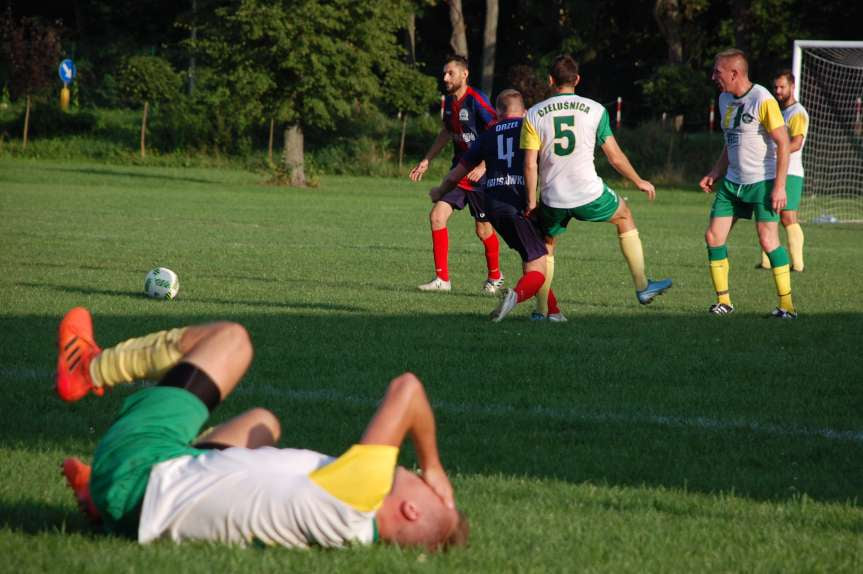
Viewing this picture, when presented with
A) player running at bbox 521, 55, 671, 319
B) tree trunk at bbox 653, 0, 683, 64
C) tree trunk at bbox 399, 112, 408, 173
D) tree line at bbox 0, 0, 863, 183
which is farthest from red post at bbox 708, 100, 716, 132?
player running at bbox 521, 55, 671, 319

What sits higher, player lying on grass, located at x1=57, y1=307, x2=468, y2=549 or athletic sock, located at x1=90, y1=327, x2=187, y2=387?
athletic sock, located at x1=90, y1=327, x2=187, y2=387

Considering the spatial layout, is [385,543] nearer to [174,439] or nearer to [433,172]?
[174,439]

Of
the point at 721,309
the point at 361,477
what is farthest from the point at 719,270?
the point at 361,477

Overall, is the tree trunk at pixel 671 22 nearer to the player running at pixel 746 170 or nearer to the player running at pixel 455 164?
the player running at pixel 455 164

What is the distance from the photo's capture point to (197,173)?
4100 cm

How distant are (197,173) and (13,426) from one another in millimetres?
35877

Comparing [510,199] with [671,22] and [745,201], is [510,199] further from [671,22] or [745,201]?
[671,22]

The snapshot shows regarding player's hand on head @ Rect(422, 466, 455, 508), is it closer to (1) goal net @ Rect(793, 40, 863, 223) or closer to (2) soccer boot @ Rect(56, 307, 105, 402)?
(2) soccer boot @ Rect(56, 307, 105, 402)

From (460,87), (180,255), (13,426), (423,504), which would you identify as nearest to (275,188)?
(180,255)

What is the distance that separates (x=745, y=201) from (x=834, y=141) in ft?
73.6

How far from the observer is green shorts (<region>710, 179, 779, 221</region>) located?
10.5m

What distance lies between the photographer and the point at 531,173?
30.9 ft

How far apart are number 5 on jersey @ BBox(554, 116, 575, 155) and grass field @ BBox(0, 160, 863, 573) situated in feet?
4.49

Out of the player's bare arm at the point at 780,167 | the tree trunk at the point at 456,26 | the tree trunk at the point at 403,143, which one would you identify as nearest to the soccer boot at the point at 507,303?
the player's bare arm at the point at 780,167
